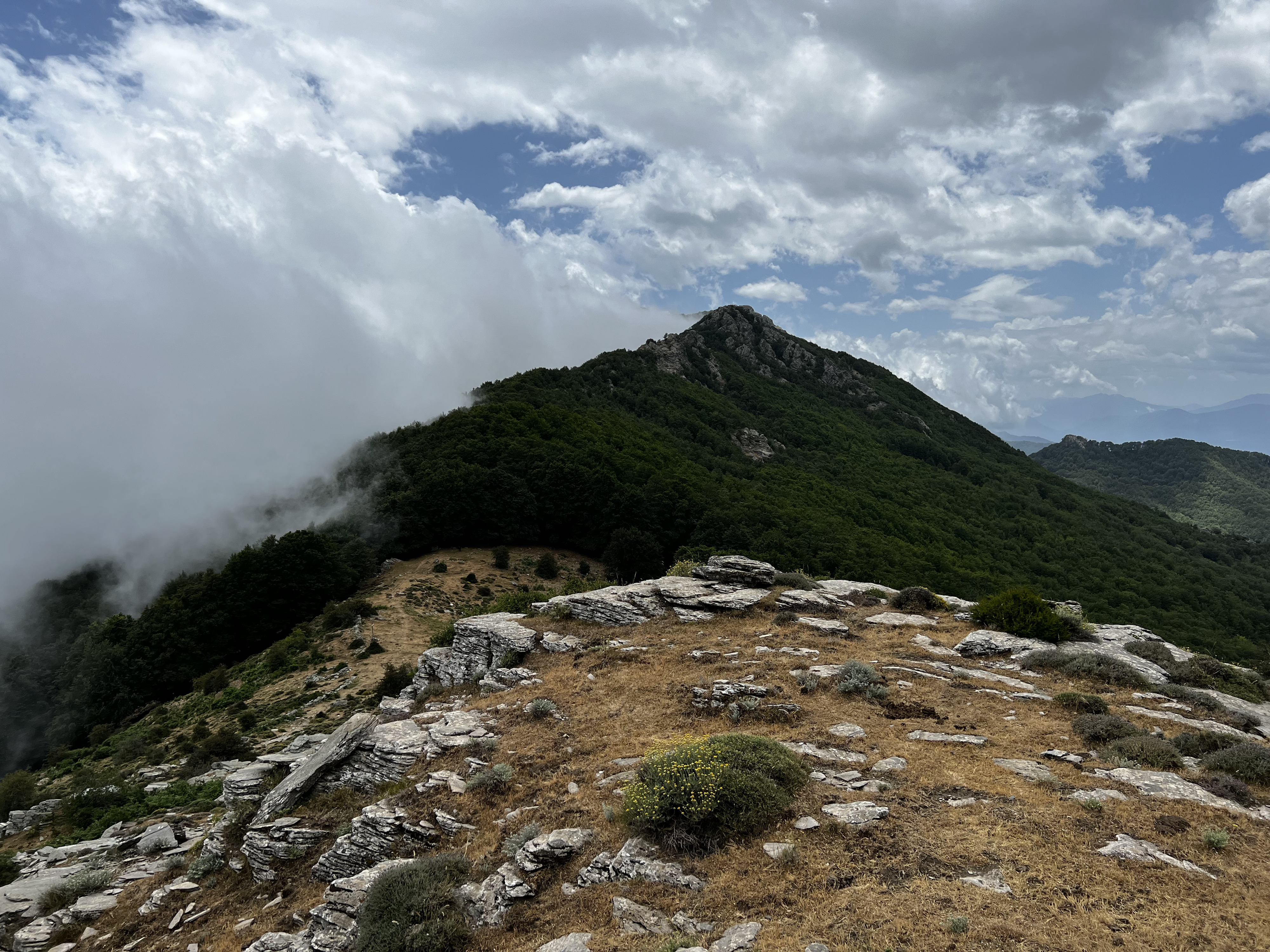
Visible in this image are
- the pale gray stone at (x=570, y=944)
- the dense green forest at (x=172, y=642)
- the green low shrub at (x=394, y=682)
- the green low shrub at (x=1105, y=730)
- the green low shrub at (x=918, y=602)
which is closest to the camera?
the pale gray stone at (x=570, y=944)

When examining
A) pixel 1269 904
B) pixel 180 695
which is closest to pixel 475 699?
pixel 1269 904

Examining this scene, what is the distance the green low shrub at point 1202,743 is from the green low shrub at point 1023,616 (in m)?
7.99

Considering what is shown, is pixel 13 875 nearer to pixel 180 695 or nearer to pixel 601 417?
pixel 180 695

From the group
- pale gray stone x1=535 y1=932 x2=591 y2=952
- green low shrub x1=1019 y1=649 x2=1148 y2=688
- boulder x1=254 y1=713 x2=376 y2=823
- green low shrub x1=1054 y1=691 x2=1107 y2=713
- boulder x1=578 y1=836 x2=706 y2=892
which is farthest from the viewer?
green low shrub x1=1019 y1=649 x2=1148 y2=688

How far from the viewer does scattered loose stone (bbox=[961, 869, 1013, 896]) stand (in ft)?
23.4

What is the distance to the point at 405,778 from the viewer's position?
43.3ft

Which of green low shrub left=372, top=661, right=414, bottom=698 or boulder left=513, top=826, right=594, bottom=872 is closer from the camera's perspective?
boulder left=513, top=826, right=594, bottom=872

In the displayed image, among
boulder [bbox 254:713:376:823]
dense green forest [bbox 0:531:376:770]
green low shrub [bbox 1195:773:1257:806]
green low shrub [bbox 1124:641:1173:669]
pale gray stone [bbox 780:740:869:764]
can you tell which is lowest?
dense green forest [bbox 0:531:376:770]

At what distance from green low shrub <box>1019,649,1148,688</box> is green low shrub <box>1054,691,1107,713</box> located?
201cm

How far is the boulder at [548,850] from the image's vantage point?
30.2 feet

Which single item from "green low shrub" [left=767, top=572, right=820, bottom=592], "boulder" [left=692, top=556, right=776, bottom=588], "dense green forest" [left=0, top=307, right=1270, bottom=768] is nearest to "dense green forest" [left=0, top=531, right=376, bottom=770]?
"dense green forest" [left=0, top=307, right=1270, bottom=768]

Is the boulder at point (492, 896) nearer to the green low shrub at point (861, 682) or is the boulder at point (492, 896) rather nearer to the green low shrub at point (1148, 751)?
the green low shrub at point (861, 682)

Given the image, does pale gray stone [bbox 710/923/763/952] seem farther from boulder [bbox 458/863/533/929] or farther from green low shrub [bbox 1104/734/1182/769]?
green low shrub [bbox 1104/734/1182/769]

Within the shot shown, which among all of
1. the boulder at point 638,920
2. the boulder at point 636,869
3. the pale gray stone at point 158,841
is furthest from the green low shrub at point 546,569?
the boulder at point 638,920
